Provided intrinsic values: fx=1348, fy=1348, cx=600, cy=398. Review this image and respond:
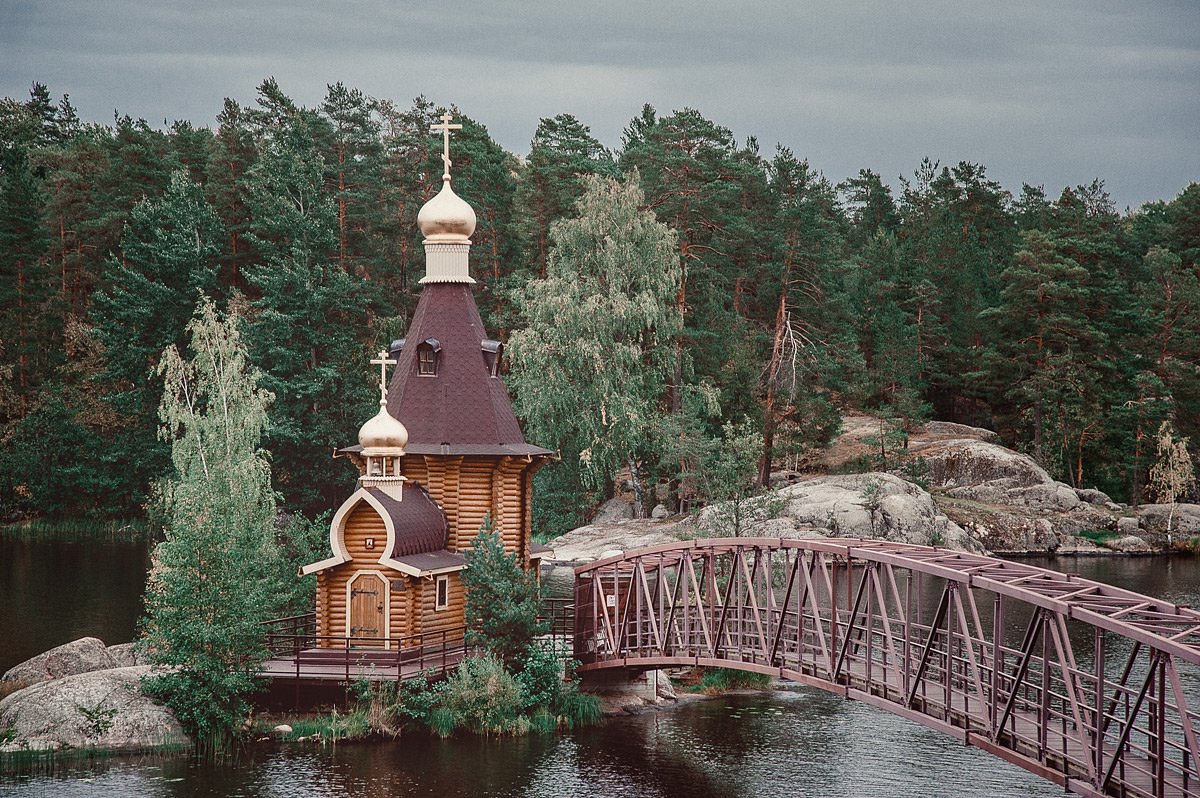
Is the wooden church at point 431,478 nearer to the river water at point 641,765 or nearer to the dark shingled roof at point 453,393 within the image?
the dark shingled roof at point 453,393

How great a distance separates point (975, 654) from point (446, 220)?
1822 cm

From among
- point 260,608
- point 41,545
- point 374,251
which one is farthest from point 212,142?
point 260,608

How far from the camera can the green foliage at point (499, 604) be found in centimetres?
3159

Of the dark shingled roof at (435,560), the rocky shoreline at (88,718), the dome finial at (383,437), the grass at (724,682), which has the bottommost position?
the grass at (724,682)

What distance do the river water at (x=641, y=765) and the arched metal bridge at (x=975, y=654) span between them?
1.94m

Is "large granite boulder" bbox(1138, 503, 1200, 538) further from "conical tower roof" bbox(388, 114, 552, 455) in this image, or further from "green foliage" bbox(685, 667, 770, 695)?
"conical tower roof" bbox(388, 114, 552, 455)

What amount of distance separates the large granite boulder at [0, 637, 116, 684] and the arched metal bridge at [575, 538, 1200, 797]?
471 inches

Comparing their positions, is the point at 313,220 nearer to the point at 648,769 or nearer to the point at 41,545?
the point at 41,545

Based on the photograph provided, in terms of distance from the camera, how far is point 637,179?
59219 mm

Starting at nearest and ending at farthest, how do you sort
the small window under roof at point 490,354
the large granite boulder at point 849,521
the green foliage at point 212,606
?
1. the green foliage at point 212,606
2. the small window under roof at point 490,354
3. the large granite boulder at point 849,521

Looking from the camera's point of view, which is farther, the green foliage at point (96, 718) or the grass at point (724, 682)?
the grass at point (724, 682)

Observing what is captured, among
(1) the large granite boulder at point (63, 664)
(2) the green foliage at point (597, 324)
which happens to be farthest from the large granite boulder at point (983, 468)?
(1) the large granite boulder at point (63, 664)

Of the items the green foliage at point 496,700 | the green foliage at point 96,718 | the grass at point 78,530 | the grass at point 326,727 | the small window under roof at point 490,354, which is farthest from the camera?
the grass at point 78,530

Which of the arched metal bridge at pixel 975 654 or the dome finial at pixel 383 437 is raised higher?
the dome finial at pixel 383 437
